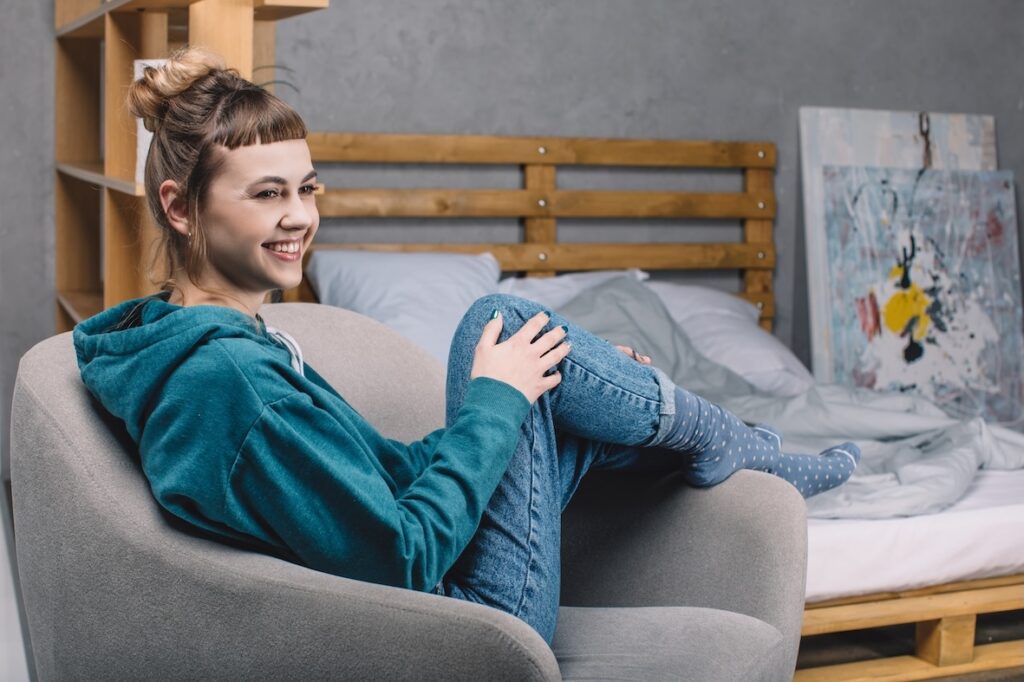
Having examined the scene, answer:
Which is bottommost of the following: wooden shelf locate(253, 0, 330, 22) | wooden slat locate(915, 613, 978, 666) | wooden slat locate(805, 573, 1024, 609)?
wooden slat locate(915, 613, 978, 666)

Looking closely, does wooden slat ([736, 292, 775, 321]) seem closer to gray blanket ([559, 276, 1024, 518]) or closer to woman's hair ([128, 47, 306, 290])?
gray blanket ([559, 276, 1024, 518])

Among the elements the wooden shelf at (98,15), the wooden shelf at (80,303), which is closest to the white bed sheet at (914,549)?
the wooden shelf at (98,15)

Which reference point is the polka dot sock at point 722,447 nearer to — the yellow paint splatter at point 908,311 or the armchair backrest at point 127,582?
the armchair backrest at point 127,582

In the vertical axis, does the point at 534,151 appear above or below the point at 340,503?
above

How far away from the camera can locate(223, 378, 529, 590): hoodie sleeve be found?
3.70 ft

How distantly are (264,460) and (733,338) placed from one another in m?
2.53

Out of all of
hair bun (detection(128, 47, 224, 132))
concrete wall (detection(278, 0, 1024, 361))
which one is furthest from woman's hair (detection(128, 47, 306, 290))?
concrete wall (detection(278, 0, 1024, 361))

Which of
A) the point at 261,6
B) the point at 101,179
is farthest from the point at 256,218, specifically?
the point at 101,179

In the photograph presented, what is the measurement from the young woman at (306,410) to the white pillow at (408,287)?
148 centimetres

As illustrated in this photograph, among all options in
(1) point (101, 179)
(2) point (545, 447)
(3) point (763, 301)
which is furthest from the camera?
(3) point (763, 301)

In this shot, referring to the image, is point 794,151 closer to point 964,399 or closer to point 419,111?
point 964,399

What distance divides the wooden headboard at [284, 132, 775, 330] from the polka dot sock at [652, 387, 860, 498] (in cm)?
194

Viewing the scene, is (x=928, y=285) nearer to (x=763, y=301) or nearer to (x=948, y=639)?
(x=763, y=301)

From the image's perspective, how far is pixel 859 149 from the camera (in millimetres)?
4051
